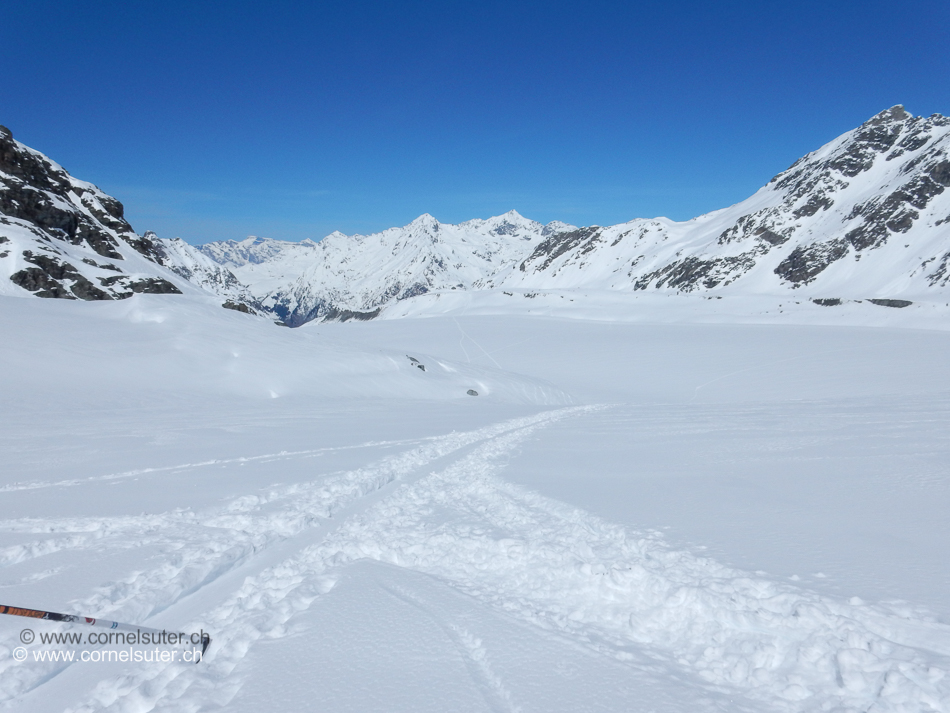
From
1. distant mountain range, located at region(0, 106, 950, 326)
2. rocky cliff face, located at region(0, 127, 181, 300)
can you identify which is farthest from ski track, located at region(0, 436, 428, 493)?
rocky cliff face, located at region(0, 127, 181, 300)

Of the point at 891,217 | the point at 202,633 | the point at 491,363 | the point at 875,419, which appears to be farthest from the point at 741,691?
the point at 891,217

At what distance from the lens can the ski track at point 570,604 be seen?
378cm

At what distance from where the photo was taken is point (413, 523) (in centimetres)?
750

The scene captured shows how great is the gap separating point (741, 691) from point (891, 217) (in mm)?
107098

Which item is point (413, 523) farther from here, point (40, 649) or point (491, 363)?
point (491, 363)

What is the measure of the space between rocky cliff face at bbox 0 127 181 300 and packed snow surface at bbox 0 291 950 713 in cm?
2615

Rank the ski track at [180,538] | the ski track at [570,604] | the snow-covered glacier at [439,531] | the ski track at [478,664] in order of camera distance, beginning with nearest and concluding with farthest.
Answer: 1. the ski track at [478,664]
2. the ski track at [570,604]
3. the snow-covered glacier at [439,531]
4. the ski track at [180,538]

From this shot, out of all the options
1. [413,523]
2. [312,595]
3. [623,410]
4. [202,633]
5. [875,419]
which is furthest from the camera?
[623,410]

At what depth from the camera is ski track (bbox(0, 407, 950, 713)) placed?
378 cm

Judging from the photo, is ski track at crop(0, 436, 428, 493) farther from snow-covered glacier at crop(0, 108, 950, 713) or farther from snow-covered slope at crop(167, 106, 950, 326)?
snow-covered slope at crop(167, 106, 950, 326)

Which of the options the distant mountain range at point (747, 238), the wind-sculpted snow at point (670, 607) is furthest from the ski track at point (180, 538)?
the distant mountain range at point (747, 238)

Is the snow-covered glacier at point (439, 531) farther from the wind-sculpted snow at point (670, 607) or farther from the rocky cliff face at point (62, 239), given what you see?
the rocky cliff face at point (62, 239)

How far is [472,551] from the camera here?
21.2 ft

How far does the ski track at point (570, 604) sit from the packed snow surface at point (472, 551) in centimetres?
3
